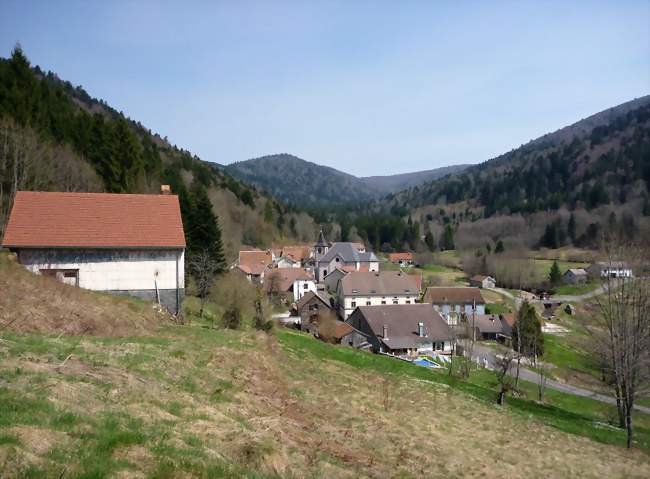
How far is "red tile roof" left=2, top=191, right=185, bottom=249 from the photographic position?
801 inches

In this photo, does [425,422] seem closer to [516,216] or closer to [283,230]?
[283,230]

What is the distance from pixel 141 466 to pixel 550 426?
53.1 ft

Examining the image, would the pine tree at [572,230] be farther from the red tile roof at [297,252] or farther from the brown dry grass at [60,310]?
the brown dry grass at [60,310]

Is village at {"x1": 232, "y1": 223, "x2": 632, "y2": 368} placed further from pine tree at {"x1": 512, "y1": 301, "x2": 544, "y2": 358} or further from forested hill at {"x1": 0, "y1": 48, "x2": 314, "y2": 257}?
forested hill at {"x1": 0, "y1": 48, "x2": 314, "y2": 257}

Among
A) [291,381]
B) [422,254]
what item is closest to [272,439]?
[291,381]

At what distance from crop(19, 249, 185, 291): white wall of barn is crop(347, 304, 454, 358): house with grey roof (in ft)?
87.3

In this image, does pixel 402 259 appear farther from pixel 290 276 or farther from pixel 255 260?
pixel 290 276

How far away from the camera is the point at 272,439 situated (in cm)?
851

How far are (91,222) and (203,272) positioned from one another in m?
11.2

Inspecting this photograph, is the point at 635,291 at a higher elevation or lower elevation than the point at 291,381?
higher

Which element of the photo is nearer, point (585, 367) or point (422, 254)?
point (585, 367)

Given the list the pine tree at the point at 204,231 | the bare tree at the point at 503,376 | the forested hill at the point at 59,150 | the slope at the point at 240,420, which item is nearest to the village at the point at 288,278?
the bare tree at the point at 503,376

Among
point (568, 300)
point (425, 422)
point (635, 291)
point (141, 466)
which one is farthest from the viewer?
point (568, 300)

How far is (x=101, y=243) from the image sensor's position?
68.4 feet
